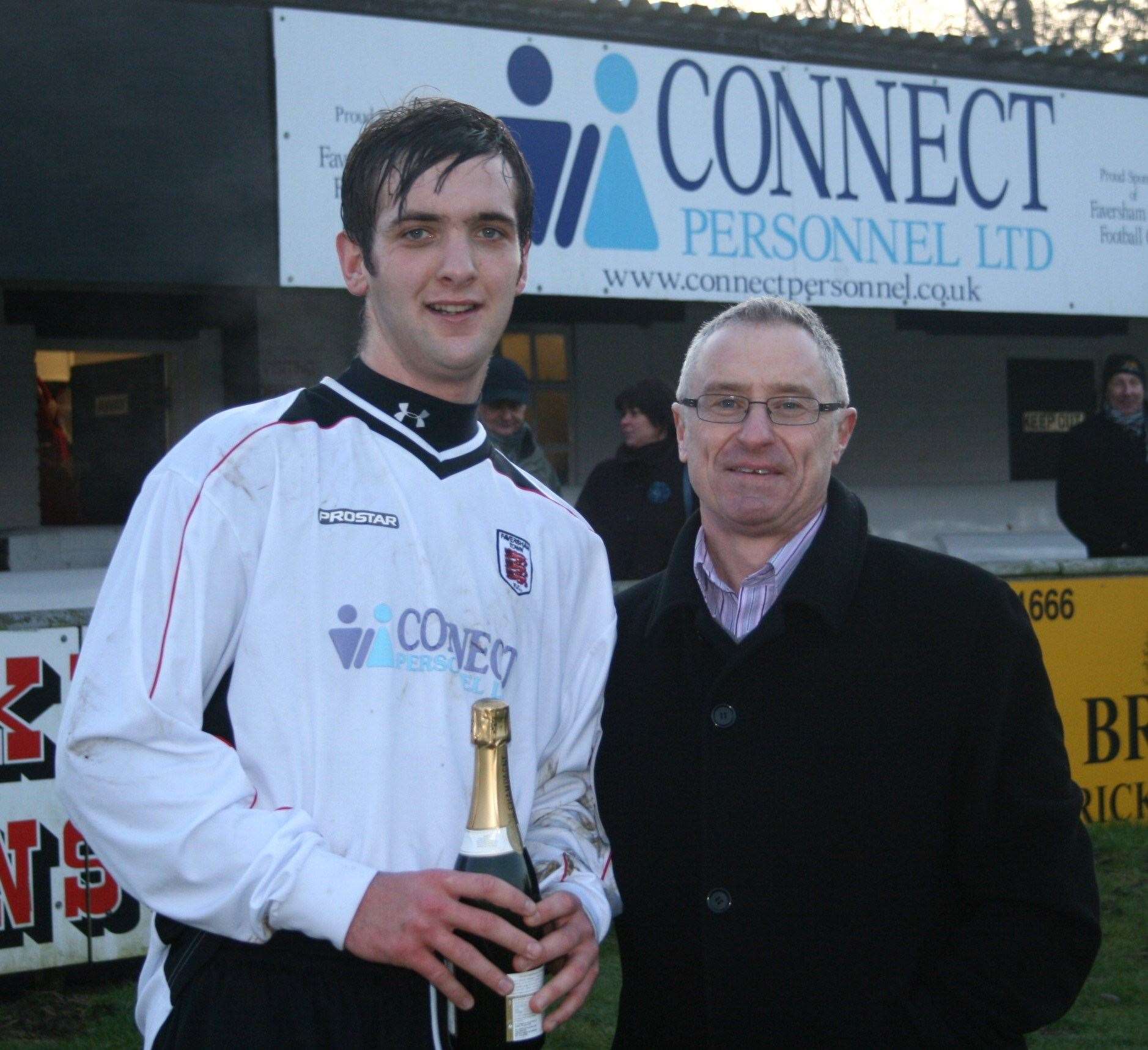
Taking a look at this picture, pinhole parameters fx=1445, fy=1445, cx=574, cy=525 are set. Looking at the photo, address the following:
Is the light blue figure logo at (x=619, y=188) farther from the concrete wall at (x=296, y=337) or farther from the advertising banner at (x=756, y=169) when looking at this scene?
the concrete wall at (x=296, y=337)

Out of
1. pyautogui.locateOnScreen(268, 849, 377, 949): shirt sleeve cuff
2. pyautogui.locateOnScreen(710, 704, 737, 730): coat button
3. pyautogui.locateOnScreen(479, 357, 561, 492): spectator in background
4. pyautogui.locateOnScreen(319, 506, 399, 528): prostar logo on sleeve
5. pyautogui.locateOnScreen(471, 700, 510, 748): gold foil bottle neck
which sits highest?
pyautogui.locateOnScreen(479, 357, 561, 492): spectator in background

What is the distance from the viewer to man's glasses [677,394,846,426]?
8.60ft

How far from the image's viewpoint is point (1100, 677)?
6.69 metres

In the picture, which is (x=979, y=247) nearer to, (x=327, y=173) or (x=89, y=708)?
(x=327, y=173)

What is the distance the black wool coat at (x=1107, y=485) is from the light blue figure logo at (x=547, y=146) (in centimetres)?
317

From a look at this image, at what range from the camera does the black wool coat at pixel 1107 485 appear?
25.6ft

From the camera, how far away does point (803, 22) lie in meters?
9.30

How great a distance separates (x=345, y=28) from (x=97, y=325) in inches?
138

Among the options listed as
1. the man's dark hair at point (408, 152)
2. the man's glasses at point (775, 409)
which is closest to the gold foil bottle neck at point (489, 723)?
the man's dark hair at point (408, 152)

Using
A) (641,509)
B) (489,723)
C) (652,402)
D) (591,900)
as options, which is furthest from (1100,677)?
(489,723)

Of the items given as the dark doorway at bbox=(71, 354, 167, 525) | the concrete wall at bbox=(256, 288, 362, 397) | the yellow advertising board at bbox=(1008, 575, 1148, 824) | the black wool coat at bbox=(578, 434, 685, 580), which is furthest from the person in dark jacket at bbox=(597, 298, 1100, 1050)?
the dark doorway at bbox=(71, 354, 167, 525)

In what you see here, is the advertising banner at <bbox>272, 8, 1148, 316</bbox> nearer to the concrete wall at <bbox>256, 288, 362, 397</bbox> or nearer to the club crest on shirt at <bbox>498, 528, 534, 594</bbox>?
the concrete wall at <bbox>256, 288, 362, 397</bbox>

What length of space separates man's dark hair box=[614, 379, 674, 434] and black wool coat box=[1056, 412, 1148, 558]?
2.40 meters

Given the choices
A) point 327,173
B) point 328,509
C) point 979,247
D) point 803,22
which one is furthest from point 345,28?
Result: point 328,509
